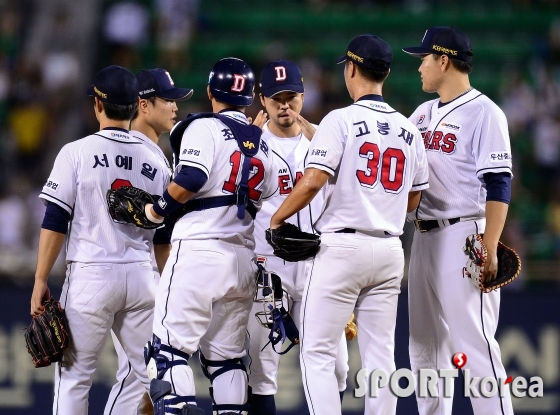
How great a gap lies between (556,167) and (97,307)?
7.41 metres

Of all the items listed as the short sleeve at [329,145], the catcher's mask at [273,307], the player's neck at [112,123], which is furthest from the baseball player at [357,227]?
the player's neck at [112,123]

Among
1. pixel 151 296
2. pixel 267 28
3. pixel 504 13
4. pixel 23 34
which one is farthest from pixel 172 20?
pixel 151 296

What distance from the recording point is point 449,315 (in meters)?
5.11

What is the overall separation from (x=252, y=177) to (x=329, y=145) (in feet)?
1.77

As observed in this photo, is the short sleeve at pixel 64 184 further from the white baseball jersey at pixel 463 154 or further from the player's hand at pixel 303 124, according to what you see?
the white baseball jersey at pixel 463 154

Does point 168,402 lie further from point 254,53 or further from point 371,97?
point 254,53

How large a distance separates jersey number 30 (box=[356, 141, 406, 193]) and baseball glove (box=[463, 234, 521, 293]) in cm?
54

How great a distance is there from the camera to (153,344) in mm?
4926

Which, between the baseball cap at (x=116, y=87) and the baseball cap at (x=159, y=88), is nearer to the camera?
the baseball cap at (x=116, y=87)

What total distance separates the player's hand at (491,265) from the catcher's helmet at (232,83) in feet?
5.36

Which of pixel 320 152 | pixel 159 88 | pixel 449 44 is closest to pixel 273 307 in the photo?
pixel 320 152

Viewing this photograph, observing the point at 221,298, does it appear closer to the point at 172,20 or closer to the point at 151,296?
the point at 151,296

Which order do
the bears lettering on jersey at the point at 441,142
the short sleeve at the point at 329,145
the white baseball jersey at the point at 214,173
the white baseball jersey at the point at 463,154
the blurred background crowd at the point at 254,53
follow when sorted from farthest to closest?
the blurred background crowd at the point at 254,53 → the bears lettering on jersey at the point at 441,142 → the white baseball jersey at the point at 463,154 → the white baseball jersey at the point at 214,173 → the short sleeve at the point at 329,145

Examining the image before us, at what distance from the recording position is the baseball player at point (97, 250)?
5.07 metres
